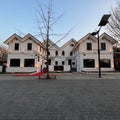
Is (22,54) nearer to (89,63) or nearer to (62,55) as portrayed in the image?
(89,63)

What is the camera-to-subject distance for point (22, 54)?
2714cm

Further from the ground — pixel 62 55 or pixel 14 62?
pixel 62 55

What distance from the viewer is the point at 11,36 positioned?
27359 mm

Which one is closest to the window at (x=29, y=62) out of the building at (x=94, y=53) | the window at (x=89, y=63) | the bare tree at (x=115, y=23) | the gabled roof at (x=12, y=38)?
the gabled roof at (x=12, y=38)

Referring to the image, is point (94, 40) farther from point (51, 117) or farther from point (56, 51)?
point (51, 117)

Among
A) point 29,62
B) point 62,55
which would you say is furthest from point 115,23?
point 62,55

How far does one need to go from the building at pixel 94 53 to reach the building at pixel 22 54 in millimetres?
8529

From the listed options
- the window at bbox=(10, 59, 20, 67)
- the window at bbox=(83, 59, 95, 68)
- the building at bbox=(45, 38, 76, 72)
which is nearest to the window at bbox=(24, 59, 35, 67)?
the window at bbox=(10, 59, 20, 67)

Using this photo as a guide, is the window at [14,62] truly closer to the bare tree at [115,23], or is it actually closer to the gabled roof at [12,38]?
the gabled roof at [12,38]

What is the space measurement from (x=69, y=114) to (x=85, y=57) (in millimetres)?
24312

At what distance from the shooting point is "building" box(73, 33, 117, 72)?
27.8 metres

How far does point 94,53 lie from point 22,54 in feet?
44.6

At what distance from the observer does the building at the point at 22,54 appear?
2682 centimetres

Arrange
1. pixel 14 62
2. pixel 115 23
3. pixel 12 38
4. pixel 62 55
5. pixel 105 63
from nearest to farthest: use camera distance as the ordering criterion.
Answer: pixel 115 23 < pixel 14 62 < pixel 12 38 < pixel 105 63 < pixel 62 55
